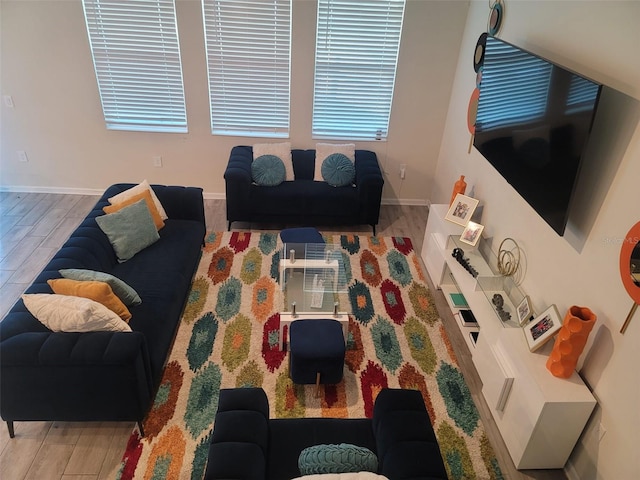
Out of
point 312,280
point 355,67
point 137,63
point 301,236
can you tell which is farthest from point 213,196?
point 312,280

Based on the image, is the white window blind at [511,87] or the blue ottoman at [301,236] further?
the blue ottoman at [301,236]

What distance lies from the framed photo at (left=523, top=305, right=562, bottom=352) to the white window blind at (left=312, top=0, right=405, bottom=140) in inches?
113

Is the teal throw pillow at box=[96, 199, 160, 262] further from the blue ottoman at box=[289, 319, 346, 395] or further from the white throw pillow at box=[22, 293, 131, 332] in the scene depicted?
the blue ottoman at box=[289, 319, 346, 395]

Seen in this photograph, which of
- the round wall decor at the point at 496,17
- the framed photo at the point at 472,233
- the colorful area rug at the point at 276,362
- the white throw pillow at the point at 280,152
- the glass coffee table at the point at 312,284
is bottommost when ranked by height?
the colorful area rug at the point at 276,362

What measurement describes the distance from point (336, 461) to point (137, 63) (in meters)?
4.23

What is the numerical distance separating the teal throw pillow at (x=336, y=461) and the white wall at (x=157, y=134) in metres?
3.68

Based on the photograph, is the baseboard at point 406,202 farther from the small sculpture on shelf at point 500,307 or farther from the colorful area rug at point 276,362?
the small sculpture on shelf at point 500,307

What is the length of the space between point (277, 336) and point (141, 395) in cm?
110

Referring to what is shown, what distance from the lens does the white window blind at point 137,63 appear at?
14.3 ft

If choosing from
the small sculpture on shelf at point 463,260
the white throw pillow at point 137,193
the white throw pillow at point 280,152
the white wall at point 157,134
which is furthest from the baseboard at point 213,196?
the small sculpture on shelf at point 463,260

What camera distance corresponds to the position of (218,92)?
188 inches

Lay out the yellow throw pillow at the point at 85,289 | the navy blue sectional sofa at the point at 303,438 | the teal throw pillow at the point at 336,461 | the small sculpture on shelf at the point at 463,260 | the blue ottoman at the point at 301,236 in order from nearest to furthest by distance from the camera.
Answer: the teal throw pillow at the point at 336,461 → the navy blue sectional sofa at the point at 303,438 → the yellow throw pillow at the point at 85,289 → the small sculpture on shelf at the point at 463,260 → the blue ottoman at the point at 301,236

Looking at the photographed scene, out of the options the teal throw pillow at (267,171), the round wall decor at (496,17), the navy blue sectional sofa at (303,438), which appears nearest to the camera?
the navy blue sectional sofa at (303,438)

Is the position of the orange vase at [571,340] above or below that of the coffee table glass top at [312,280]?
above
